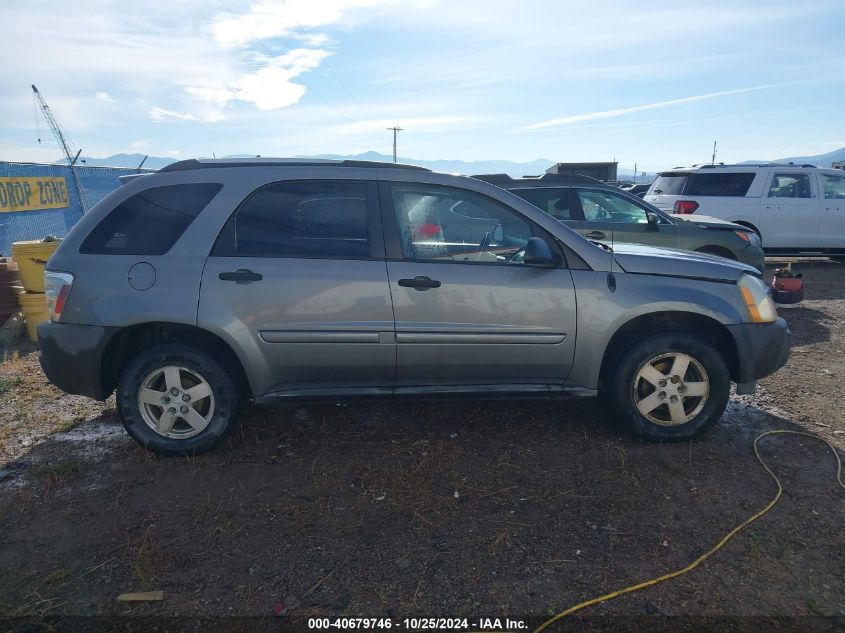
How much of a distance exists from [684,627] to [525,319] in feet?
6.09

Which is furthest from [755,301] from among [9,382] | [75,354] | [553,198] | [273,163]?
[9,382]

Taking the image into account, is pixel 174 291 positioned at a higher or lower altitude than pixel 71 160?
lower

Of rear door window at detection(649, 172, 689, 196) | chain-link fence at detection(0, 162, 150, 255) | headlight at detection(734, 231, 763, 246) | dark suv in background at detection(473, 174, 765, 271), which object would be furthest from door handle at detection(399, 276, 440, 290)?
rear door window at detection(649, 172, 689, 196)

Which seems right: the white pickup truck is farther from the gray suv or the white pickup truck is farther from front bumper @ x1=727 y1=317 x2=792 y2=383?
the gray suv

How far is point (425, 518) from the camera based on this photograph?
3.04m

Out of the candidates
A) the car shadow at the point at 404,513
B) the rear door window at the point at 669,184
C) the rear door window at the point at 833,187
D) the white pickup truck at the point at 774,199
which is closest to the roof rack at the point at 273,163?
the car shadow at the point at 404,513

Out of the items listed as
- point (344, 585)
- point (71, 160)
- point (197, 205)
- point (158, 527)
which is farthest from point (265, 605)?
point (71, 160)

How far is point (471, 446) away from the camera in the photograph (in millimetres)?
3840

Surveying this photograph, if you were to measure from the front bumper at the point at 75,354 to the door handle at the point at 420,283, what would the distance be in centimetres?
181

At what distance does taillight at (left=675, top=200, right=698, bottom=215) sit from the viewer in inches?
416

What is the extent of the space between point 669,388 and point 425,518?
1856 mm

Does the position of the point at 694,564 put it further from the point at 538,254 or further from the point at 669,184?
the point at 669,184

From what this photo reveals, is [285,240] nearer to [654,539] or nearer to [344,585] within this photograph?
[344,585]

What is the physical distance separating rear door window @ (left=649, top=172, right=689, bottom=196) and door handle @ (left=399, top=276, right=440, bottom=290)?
8.92 meters
